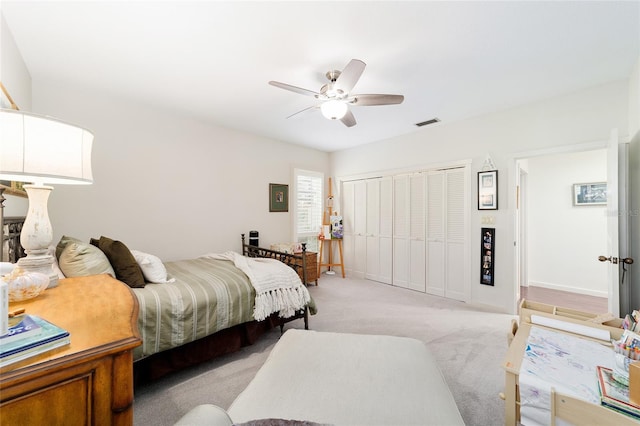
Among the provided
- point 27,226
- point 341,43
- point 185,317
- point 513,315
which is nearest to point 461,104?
point 341,43

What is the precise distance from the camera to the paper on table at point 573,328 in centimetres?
151

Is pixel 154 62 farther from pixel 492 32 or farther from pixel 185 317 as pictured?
pixel 492 32

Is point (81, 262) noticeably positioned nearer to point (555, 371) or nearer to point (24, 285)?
point (24, 285)

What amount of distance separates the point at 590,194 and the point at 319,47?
4828 mm

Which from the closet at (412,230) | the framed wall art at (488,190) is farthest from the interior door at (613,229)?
the closet at (412,230)

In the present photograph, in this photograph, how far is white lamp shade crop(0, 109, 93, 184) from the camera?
95cm

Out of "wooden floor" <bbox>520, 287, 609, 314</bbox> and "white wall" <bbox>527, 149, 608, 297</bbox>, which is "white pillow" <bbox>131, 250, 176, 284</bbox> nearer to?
"wooden floor" <bbox>520, 287, 609, 314</bbox>

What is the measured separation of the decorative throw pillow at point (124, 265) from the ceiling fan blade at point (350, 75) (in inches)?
86.8

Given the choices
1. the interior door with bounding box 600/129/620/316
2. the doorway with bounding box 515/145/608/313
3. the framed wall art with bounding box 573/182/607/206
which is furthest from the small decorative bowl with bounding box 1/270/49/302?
the framed wall art with bounding box 573/182/607/206

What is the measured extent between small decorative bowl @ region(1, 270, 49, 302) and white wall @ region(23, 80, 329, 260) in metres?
2.29

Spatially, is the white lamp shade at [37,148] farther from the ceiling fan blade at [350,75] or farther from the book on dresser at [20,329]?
the ceiling fan blade at [350,75]

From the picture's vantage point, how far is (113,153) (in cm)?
303

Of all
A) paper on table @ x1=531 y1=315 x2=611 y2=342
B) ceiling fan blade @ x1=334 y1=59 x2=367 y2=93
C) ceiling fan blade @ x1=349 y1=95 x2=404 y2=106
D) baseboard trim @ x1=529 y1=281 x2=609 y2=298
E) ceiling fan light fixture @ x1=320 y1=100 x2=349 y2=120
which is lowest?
baseboard trim @ x1=529 y1=281 x2=609 y2=298

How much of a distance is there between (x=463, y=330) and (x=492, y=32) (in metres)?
2.74
